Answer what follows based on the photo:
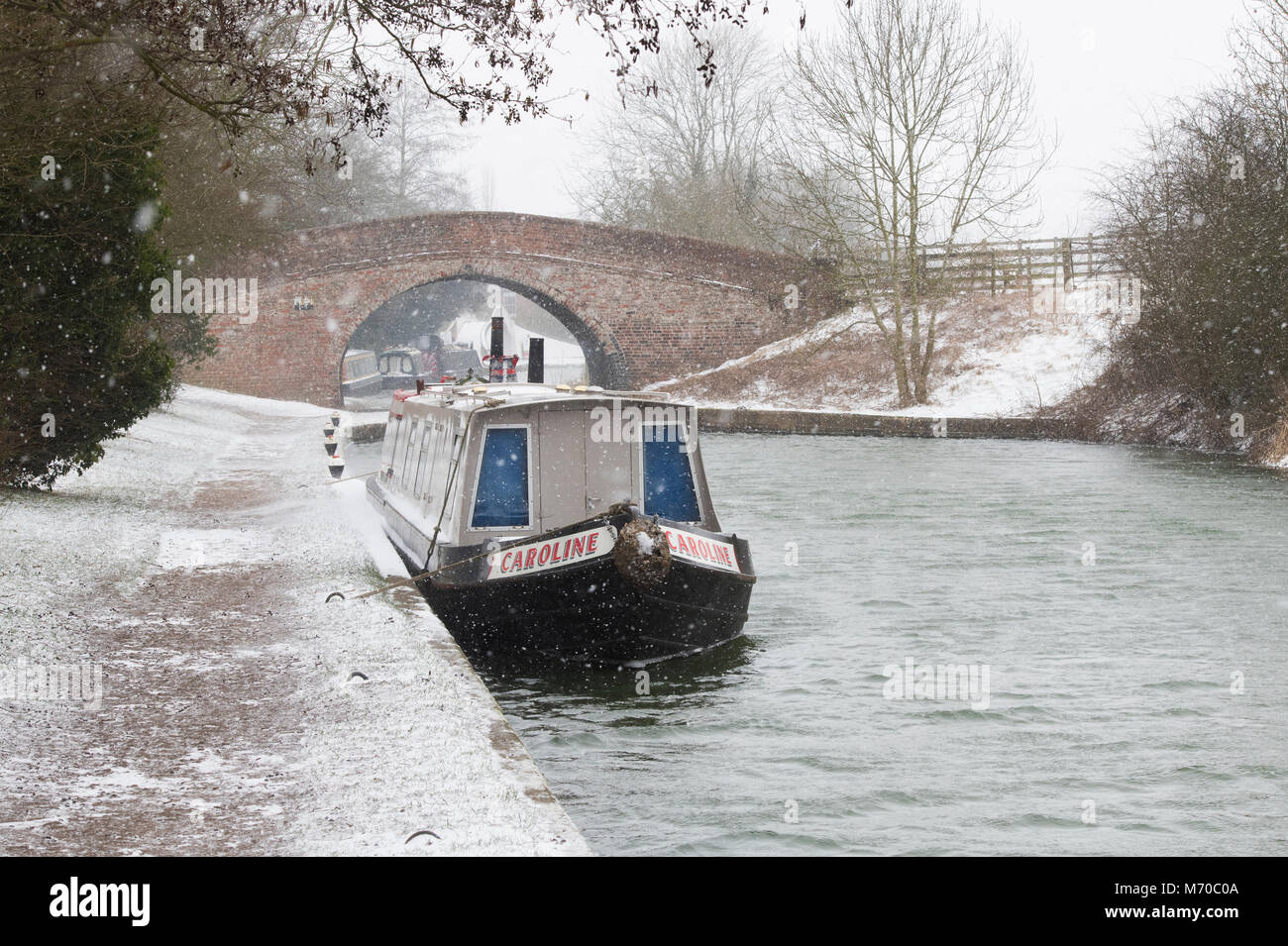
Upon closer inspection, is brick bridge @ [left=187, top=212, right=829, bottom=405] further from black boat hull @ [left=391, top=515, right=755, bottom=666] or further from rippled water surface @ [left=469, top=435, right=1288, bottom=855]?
black boat hull @ [left=391, top=515, right=755, bottom=666]

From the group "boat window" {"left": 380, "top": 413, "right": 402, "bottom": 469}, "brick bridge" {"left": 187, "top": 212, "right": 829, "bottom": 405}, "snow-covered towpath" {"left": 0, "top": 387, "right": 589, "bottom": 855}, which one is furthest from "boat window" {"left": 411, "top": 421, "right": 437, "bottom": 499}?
"brick bridge" {"left": 187, "top": 212, "right": 829, "bottom": 405}

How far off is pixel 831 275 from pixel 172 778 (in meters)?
28.8

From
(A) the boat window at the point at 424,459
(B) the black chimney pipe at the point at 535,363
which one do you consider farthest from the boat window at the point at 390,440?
(A) the boat window at the point at 424,459

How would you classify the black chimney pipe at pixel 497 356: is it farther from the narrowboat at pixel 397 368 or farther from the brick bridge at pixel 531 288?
the narrowboat at pixel 397 368

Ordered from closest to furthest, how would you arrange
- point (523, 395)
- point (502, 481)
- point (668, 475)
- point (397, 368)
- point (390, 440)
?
point (502, 481), point (523, 395), point (668, 475), point (390, 440), point (397, 368)

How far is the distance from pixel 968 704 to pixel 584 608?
8.10ft

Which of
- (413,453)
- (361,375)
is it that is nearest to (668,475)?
(413,453)

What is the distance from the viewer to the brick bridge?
32250 mm

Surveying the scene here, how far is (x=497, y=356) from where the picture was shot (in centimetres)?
1288

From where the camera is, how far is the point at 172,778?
5.11 m

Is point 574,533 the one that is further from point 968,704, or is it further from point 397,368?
point 397,368

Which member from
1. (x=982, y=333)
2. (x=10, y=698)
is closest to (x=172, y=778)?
(x=10, y=698)

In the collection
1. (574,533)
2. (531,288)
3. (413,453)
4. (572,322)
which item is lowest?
(574,533)

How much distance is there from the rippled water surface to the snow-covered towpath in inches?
40.0
